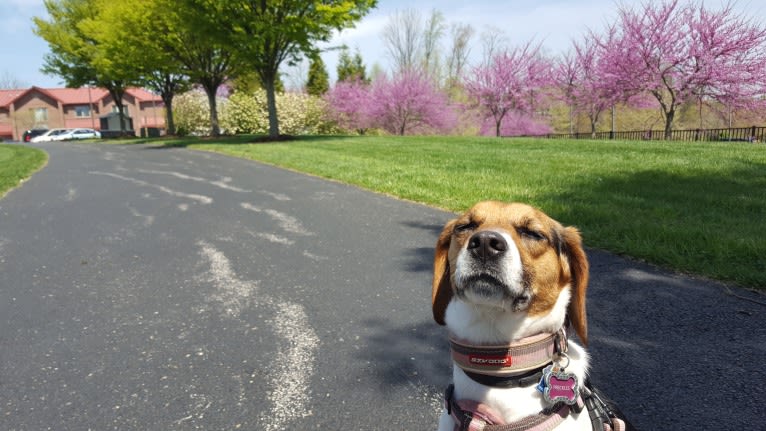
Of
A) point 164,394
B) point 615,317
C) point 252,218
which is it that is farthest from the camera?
point 252,218

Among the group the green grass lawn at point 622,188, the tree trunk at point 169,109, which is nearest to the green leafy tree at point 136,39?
the tree trunk at point 169,109

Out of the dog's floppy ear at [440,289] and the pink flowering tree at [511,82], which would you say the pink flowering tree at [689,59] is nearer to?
the pink flowering tree at [511,82]

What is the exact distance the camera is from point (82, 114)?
78062mm

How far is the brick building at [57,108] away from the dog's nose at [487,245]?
80.5 m

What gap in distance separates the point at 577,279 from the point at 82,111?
9352 centimetres

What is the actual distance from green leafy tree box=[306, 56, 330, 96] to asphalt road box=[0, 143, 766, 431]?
45212 millimetres

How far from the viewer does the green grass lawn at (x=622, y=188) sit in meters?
5.02

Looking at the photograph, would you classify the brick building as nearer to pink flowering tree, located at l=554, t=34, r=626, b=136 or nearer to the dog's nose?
pink flowering tree, located at l=554, t=34, r=626, b=136

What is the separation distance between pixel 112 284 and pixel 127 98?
85108 millimetres

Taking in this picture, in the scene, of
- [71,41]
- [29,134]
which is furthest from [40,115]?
[71,41]

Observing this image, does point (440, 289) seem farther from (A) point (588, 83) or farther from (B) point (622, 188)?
(A) point (588, 83)

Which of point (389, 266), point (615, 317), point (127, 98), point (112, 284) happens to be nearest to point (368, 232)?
point (389, 266)

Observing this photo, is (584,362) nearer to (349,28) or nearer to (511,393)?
(511,393)

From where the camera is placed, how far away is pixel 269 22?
2347cm
